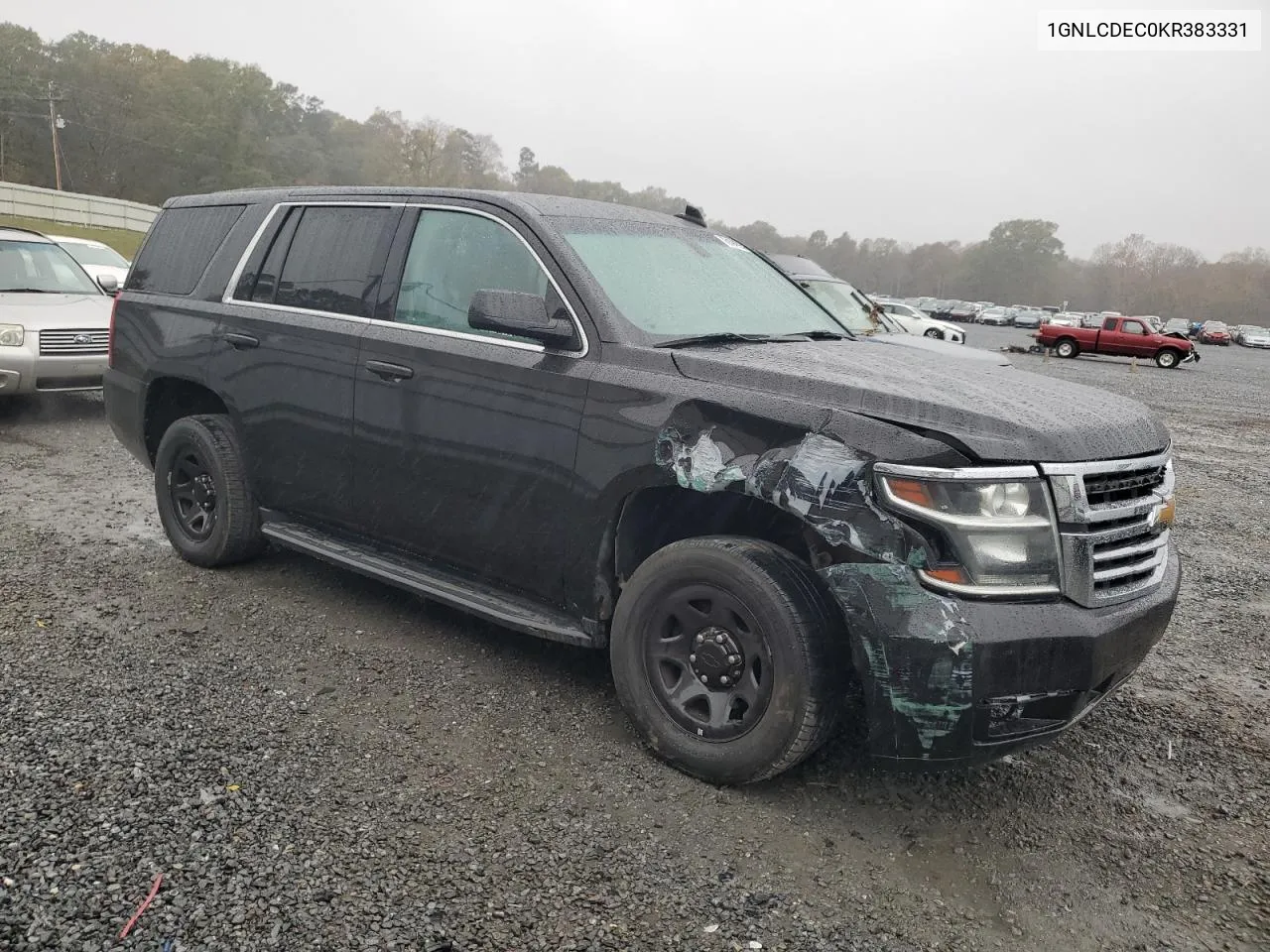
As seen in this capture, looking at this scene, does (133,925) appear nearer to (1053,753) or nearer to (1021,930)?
(1021,930)

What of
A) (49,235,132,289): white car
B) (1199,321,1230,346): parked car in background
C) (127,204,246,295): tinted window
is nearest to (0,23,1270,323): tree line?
(1199,321,1230,346): parked car in background

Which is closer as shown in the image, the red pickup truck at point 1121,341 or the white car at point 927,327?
the white car at point 927,327

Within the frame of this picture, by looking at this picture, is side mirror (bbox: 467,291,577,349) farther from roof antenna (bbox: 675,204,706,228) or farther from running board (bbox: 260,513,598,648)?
roof antenna (bbox: 675,204,706,228)

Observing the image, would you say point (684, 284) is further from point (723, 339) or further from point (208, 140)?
point (208, 140)

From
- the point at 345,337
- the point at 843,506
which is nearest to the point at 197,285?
the point at 345,337

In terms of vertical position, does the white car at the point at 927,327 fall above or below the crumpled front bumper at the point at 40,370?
above

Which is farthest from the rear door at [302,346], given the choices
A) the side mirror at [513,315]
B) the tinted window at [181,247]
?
the side mirror at [513,315]

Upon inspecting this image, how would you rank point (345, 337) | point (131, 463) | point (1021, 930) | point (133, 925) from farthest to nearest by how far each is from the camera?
point (131, 463) → point (345, 337) → point (1021, 930) → point (133, 925)

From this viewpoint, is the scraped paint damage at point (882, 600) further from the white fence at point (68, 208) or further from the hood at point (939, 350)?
the white fence at point (68, 208)

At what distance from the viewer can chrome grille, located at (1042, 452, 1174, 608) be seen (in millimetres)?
2803

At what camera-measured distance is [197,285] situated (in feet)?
16.2

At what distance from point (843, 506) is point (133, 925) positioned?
82.1 inches

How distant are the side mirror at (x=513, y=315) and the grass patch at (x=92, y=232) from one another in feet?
176

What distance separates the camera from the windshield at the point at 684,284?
3656 millimetres
